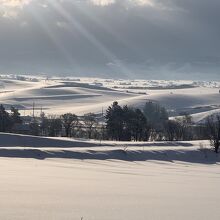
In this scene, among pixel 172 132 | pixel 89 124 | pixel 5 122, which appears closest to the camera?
pixel 5 122

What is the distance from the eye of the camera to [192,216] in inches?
314

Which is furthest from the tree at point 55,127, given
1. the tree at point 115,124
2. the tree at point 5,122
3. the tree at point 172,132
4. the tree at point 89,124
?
the tree at point 172,132

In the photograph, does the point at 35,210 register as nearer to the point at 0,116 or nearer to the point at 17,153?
the point at 17,153

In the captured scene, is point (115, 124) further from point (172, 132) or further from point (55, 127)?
point (55, 127)

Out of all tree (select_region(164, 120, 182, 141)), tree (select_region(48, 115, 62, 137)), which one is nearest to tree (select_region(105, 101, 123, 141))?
tree (select_region(164, 120, 182, 141))

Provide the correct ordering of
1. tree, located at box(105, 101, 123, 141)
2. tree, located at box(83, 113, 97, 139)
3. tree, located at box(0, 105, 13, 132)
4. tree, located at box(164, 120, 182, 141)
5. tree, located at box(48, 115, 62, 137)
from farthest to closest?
tree, located at box(48, 115, 62, 137) < tree, located at box(83, 113, 97, 139) < tree, located at box(164, 120, 182, 141) < tree, located at box(105, 101, 123, 141) < tree, located at box(0, 105, 13, 132)

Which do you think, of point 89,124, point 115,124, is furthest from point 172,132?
point 89,124

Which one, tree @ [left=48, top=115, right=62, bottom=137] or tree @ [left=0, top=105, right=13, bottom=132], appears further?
tree @ [left=48, top=115, right=62, bottom=137]

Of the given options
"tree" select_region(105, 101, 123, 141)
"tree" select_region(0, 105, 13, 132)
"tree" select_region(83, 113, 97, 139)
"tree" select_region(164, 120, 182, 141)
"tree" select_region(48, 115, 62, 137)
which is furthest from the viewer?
"tree" select_region(48, 115, 62, 137)

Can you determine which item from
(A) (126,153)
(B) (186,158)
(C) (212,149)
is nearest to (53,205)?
(A) (126,153)

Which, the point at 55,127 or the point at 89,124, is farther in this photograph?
the point at 89,124

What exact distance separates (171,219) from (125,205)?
4.10 feet

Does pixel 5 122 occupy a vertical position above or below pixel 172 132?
above

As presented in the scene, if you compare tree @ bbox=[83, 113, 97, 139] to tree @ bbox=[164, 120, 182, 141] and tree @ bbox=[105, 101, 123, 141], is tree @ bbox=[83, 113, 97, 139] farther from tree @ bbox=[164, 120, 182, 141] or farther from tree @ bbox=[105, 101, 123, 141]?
tree @ bbox=[164, 120, 182, 141]
